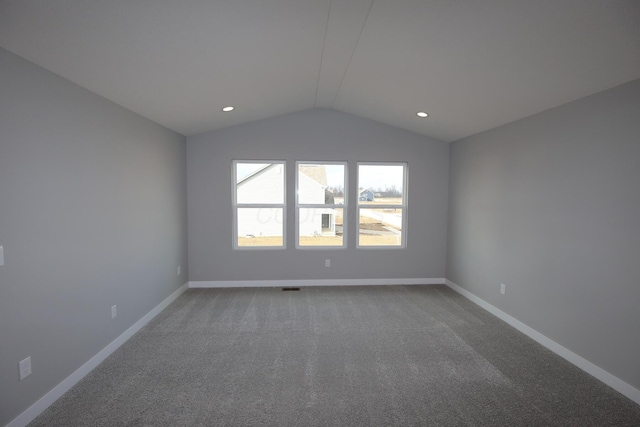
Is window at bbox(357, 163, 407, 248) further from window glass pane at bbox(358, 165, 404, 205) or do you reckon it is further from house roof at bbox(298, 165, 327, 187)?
house roof at bbox(298, 165, 327, 187)

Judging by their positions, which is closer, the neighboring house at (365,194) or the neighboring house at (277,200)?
the neighboring house at (277,200)

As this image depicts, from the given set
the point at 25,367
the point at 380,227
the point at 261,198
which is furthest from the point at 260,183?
the point at 25,367

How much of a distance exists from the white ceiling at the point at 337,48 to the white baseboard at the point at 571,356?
2.19 metres

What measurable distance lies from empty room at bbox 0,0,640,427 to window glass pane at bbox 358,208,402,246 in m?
0.86

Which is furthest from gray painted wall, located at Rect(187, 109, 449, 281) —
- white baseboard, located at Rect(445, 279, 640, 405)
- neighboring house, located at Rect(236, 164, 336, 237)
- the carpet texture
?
white baseboard, located at Rect(445, 279, 640, 405)

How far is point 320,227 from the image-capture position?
17.2 ft

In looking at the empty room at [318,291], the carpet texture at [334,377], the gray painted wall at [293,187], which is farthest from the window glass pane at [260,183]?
the carpet texture at [334,377]

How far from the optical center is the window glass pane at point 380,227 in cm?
529

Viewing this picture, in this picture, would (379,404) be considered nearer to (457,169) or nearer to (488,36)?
(488,36)

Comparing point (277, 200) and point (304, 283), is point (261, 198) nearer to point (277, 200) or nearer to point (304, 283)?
point (277, 200)

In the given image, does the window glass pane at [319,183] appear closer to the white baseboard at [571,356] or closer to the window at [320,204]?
the window at [320,204]

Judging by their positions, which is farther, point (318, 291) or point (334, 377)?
point (318, 291)

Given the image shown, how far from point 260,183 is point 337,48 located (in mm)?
2699

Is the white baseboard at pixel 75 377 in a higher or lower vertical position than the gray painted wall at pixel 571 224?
lower
